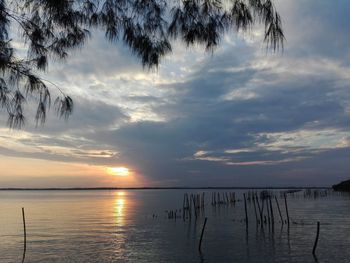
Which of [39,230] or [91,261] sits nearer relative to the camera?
[91,261]

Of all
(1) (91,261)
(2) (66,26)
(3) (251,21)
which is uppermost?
(2) (66,26)

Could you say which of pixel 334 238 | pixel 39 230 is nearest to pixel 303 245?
pixel 334 238

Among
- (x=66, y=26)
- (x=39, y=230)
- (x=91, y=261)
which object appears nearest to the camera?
(x=66, y=26)

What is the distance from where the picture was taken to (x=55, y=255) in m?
29.0

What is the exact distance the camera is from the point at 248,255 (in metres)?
28.1

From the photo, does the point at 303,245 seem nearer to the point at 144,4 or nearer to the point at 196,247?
the point at 196,247

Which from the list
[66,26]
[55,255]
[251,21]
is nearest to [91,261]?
[55,255]

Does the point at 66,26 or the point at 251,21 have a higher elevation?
the point at 66,26

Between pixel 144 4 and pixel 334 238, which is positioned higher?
pixel 144 4

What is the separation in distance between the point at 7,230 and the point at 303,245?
29.3 meters

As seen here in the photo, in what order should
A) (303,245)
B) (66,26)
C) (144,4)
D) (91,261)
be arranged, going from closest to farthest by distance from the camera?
(144,4) < (66,26) < (91,261) < (303,245)

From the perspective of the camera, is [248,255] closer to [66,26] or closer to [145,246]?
[145,246]

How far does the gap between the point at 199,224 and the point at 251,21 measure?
44.3 metres

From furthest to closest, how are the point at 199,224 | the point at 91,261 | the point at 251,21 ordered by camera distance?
1. the point at 199,224
2. the point at 91,261
3. the point at 251,21
